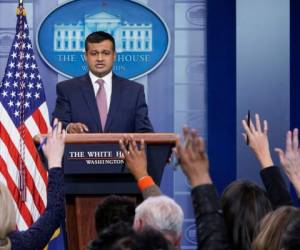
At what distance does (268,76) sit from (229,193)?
165 inches

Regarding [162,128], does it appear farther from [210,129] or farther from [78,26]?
[78,26]

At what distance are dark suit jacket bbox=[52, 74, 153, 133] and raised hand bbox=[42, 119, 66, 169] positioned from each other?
4.76 feet

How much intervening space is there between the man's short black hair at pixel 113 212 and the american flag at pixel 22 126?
9.26ft

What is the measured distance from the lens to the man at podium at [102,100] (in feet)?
16.4

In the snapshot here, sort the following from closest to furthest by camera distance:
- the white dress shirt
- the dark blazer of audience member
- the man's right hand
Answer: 1. the dark blazer of audience member
2. the man's right hand
3. the white dress shirt

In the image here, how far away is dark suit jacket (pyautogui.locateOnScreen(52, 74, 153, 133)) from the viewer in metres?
4.99

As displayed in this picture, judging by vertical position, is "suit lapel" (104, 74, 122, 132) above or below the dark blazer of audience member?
above

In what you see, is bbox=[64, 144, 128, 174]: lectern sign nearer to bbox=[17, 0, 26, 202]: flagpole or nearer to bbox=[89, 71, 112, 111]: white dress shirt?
bbox=[89, 71, 112, 111]: white dress shirt

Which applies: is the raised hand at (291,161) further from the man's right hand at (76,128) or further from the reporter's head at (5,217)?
the man's right hand at (76,128)

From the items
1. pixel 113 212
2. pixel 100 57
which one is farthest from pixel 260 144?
pixel 100 57

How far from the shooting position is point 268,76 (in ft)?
23.6

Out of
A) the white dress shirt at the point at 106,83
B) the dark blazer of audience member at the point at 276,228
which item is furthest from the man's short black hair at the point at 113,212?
the white dress shirt at the point at 106,83

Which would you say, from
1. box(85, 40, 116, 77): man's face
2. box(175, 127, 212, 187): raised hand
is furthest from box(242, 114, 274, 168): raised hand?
box(85, 40, 116, 77): man's face

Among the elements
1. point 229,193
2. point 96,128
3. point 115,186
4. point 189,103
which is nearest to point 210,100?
point 189,103
